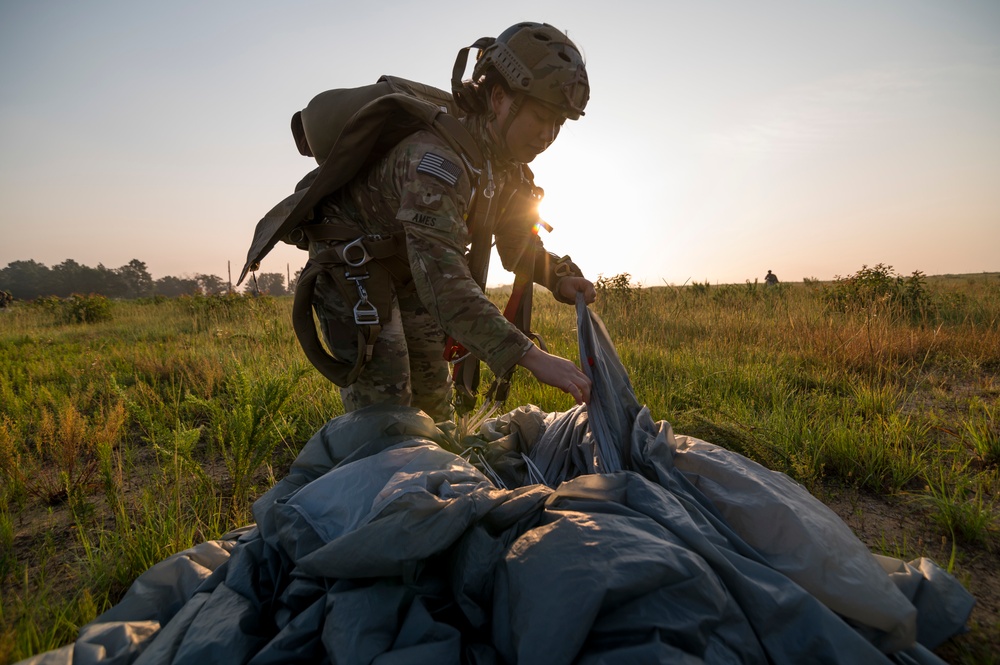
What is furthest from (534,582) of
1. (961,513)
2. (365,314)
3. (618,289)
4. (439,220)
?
(618,289)

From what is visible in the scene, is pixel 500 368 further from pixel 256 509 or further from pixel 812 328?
pixel 812 328

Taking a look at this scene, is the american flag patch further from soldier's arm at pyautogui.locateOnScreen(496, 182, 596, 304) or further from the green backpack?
soldier's arm at pyautogui.locateOnScreen(496, 182, 596, 304)

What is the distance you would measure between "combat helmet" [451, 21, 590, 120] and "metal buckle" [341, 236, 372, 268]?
0.92m

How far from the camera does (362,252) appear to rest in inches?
94.0

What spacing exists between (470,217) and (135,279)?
88.8 m

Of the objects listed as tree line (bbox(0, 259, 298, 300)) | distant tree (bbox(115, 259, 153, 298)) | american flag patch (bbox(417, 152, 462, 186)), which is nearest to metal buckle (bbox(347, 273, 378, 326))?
american flag patch (bbox(417, 152, 462, 186))

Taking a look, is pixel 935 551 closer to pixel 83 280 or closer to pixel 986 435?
pixel 986 435

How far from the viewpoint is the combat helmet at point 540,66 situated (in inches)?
86.7

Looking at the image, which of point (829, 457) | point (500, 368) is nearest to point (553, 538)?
point (500, 368)

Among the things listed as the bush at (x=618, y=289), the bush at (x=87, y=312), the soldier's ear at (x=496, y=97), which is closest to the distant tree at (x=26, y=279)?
the bush at (x=87, y=312)

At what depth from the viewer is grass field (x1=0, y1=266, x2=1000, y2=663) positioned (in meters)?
2.01

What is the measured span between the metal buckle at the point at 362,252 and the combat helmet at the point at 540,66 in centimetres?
92

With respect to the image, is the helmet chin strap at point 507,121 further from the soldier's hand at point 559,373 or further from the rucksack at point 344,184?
the soldier's hand at point 559,373

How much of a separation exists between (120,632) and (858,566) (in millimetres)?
2040
